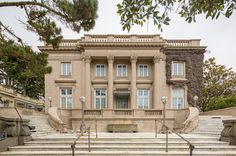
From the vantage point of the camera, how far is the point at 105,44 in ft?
105

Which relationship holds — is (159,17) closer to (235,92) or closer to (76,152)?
(76,152)

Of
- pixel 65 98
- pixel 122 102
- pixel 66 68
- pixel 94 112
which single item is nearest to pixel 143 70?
pixel 122 102

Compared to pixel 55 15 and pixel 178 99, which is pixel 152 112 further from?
pixel 55 15

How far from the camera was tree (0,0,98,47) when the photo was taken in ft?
34.2

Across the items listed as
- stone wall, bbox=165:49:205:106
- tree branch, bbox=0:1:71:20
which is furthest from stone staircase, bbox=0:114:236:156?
stone wall, bbox=165:49:205:106

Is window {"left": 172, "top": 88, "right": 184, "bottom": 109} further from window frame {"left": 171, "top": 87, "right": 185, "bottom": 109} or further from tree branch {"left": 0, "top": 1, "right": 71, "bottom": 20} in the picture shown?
tree branch {"left": 0, "top": 1, "right": 71, "bottom": 20}

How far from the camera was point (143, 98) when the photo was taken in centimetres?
3338

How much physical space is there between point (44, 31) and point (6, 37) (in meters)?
1.40

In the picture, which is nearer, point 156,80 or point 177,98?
point 156,80

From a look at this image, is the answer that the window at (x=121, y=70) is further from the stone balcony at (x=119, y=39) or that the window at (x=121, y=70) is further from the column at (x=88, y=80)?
the column at (x=88, y=80)

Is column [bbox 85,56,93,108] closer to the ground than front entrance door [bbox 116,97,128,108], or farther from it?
farther from it

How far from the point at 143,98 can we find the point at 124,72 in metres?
3.72

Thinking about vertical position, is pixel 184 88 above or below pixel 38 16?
below

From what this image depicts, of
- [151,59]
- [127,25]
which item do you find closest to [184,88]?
[151,59]
